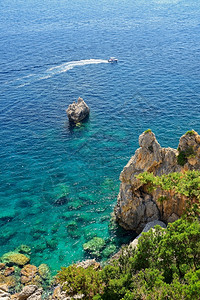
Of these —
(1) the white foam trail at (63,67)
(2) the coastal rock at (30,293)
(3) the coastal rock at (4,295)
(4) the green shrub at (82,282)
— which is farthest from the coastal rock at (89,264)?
(1) the white foam trail at (63,67)

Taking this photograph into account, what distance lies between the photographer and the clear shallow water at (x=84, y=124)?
6150 centimetres

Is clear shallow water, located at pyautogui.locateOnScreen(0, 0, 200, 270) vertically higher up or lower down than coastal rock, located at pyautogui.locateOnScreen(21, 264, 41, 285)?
higher up

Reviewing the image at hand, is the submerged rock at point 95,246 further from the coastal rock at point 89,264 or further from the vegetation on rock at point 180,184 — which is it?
the vegetation on rock at point 180,184

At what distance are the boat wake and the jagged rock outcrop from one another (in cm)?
7475

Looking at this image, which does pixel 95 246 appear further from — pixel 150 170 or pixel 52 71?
pixel 52 71

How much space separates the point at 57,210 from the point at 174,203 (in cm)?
2454

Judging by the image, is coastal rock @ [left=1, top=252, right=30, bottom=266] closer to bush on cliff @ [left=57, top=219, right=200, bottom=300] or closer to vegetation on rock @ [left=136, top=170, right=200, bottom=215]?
bush on cliff @ [left=57, top=219, right=200, bottom=300]

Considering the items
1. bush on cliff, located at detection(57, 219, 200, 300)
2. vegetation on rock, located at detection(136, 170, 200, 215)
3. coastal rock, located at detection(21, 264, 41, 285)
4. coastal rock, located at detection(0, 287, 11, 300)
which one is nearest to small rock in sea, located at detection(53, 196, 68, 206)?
coastal rock, located at detection(21, 264, 41, 285)

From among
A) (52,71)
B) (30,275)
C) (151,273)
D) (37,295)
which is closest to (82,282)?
(151,273)

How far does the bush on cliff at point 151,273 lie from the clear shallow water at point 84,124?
43.7 ft

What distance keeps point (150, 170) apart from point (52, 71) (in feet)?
275

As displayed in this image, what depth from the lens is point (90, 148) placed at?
82438 mm

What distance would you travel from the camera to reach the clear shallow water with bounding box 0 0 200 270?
6150cm

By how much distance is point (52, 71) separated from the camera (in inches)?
5000
